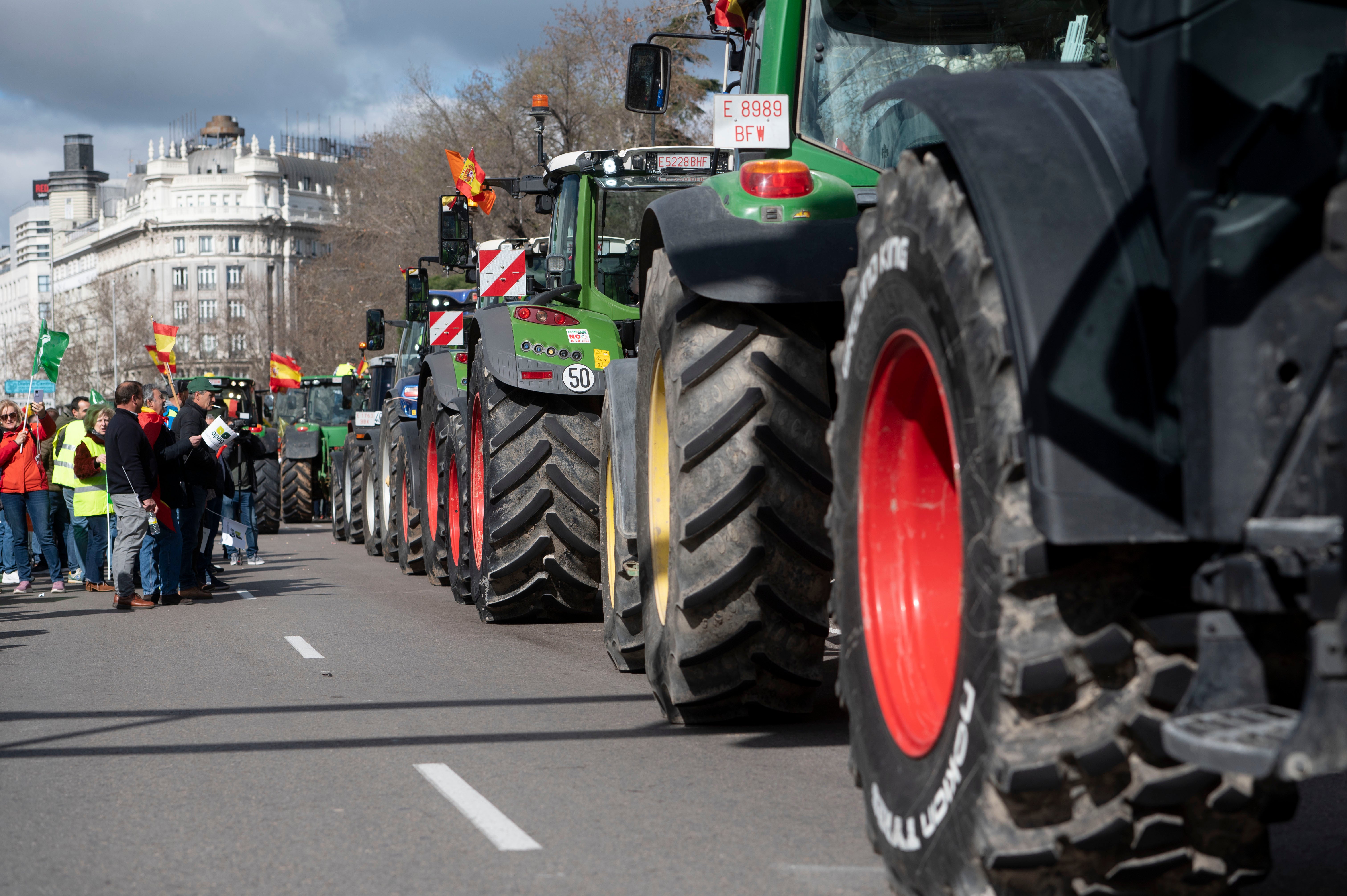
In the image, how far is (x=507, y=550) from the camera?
33.0 feet

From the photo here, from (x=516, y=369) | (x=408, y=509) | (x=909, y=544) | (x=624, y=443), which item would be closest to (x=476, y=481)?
(x=516, y=369)

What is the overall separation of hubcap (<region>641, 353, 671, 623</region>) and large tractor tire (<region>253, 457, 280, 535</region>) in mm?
21336

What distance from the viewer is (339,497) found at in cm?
2450

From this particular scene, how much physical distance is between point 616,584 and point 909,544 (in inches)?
153

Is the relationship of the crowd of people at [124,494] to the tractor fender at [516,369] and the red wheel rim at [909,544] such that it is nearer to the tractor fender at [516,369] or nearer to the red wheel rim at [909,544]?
the tractor fender at [516,369]

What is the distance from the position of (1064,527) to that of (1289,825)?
8.25ft

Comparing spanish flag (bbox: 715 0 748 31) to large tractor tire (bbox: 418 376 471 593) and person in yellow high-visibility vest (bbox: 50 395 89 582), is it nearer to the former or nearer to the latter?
large tractor tire (bbox: 418 376 471 593)

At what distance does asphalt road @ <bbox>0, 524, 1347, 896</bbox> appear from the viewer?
170 inches

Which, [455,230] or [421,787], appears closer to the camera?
[421,787]

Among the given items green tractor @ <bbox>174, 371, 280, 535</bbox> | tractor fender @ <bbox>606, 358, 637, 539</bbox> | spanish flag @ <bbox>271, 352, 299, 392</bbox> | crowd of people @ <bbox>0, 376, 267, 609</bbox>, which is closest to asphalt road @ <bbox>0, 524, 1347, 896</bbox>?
tractor fender @ <bbox>606, 358, 637, 539</bbox>

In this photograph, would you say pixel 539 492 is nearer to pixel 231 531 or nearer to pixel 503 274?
pixel 503 274

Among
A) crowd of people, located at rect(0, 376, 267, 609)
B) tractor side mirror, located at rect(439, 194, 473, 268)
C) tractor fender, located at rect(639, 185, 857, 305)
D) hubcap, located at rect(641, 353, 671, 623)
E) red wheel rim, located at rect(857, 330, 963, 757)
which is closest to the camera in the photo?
red wheel rim, located at rect(857, 330, 963, 757)

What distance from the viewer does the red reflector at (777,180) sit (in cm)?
537

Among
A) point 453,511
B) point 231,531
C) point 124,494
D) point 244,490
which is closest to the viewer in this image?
point 453,511
